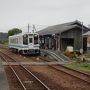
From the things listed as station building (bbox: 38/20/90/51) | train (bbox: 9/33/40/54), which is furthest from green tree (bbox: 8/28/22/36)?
train (bbox: 9/33/40/54)

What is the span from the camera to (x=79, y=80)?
17297mm

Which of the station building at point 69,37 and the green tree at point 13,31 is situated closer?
the station building at point 69,37

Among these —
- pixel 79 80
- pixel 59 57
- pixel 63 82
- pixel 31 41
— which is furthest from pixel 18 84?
pixel 31 41

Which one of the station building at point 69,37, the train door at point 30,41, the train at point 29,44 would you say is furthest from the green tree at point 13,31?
the train door at point 30,41

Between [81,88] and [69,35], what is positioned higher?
[69,35]

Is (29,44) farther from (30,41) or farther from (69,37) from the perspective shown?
(69,37)

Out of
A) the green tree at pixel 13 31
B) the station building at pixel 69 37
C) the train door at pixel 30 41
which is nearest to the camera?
the train door at pixel 30 41

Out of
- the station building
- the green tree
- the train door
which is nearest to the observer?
the train door

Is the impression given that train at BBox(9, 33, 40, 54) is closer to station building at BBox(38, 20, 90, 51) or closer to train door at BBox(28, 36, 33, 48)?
train door at BBox(28, 36, 33, 48)

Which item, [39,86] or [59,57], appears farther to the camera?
[59,57]

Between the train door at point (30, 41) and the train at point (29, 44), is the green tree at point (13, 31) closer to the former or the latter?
the train at point (29, 44)

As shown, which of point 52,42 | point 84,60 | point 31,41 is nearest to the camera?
point 84,60

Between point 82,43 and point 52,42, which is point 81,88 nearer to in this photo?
point 82,43

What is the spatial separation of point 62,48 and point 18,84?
30.5 m
